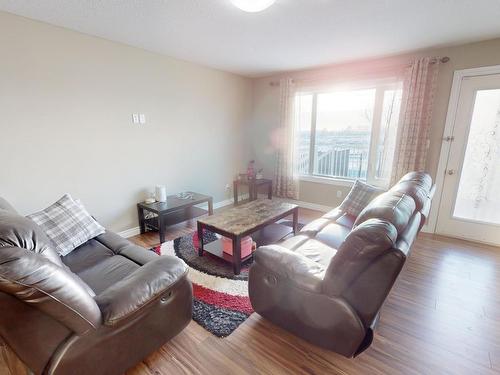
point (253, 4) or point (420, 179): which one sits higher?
point (253, 4)

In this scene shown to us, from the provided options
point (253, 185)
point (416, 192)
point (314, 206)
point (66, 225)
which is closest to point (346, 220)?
point (416, 192)

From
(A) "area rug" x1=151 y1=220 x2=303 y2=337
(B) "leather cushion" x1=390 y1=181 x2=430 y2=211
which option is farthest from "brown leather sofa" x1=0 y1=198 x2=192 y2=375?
(B) "leather cushion" x1=390 y1=181 x2=430 y2=211

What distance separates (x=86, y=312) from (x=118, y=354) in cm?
38

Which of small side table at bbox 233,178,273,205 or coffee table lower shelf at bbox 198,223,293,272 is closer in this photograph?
coffee table lower shelf at bbox 198,223,293,272

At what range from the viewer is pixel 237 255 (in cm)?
227

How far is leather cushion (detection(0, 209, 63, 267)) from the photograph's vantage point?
3.45 feet

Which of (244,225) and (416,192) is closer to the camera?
(416,192)

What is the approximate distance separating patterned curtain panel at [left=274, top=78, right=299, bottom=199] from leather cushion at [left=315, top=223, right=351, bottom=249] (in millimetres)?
1935

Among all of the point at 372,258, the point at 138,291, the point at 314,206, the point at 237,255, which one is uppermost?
the point at 372,258

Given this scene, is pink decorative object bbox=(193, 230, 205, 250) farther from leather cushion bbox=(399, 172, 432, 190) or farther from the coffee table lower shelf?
leather cushion bbox=(399, 172, 432, 190)

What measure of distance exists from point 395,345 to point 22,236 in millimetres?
2217

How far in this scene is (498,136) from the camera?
2795 millimetres

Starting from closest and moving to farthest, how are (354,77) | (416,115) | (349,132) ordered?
(416,115)
(354,77)
(349,132)

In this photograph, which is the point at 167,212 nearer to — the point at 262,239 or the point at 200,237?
the point at 200,237
